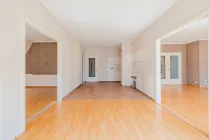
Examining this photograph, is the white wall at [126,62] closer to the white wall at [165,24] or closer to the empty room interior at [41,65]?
the white wall at [165,24]

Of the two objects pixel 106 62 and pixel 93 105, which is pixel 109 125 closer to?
pixel 93 105

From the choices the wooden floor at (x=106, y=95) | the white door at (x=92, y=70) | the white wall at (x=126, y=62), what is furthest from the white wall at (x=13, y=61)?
the white door at (x=92, y=70)

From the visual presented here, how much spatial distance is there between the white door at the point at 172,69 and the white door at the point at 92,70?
4.64 metres

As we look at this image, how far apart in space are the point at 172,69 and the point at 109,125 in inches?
318

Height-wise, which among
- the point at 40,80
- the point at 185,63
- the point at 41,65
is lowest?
the point at 40,80

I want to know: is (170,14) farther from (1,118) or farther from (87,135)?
(1,118)

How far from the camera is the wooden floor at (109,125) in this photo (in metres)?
2.55

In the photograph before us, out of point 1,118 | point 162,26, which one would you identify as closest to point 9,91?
point 1,118

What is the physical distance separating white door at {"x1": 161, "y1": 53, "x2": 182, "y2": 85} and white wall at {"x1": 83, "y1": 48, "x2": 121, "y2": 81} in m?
3.32

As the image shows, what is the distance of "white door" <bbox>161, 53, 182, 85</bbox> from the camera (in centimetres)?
993

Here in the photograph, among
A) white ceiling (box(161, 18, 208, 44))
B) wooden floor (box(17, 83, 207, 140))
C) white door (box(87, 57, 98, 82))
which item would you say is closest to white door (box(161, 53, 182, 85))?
white ceiling (box(161, 18, 208, 44))

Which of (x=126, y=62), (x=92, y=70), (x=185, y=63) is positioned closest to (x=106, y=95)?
(x=126, y=62)

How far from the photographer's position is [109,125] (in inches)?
120

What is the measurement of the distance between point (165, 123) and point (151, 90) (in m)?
2.43
